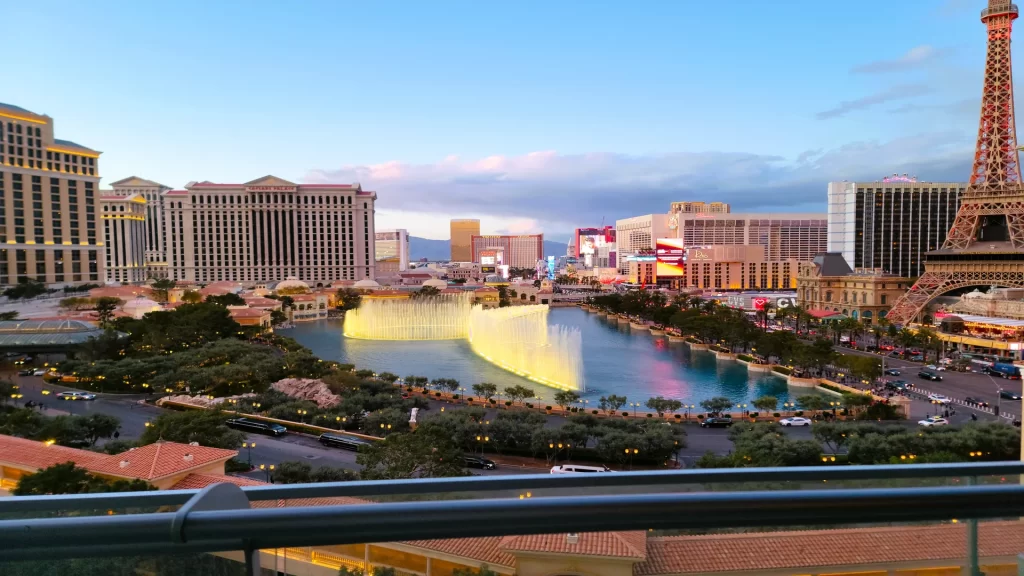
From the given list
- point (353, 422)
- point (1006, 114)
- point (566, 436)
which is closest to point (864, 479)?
point (566, 436)

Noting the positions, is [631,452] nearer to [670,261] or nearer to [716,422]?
[716,422]

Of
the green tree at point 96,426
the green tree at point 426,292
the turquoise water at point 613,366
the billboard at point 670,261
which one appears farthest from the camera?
the billboard at point 670,261

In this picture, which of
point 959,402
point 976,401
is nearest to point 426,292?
point 959,402

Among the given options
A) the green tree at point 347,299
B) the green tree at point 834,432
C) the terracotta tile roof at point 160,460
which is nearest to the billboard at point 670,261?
the green tree at point 347,299

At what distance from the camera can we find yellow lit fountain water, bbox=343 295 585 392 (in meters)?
24.5

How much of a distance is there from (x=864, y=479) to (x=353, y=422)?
53.6 ft

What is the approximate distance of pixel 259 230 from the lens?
65.0 meters

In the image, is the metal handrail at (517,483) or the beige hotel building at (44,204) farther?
the beige hotel building at (44,204)

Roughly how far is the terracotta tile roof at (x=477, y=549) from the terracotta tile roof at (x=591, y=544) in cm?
3

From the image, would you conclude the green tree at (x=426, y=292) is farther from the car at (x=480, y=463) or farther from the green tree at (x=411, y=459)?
the green tree at (x=411, y=459)

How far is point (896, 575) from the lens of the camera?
1.29 meters

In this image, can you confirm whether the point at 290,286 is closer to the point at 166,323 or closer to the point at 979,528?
the point at 166,323

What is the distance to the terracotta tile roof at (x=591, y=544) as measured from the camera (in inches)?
46.6

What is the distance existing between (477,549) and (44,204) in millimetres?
46205
